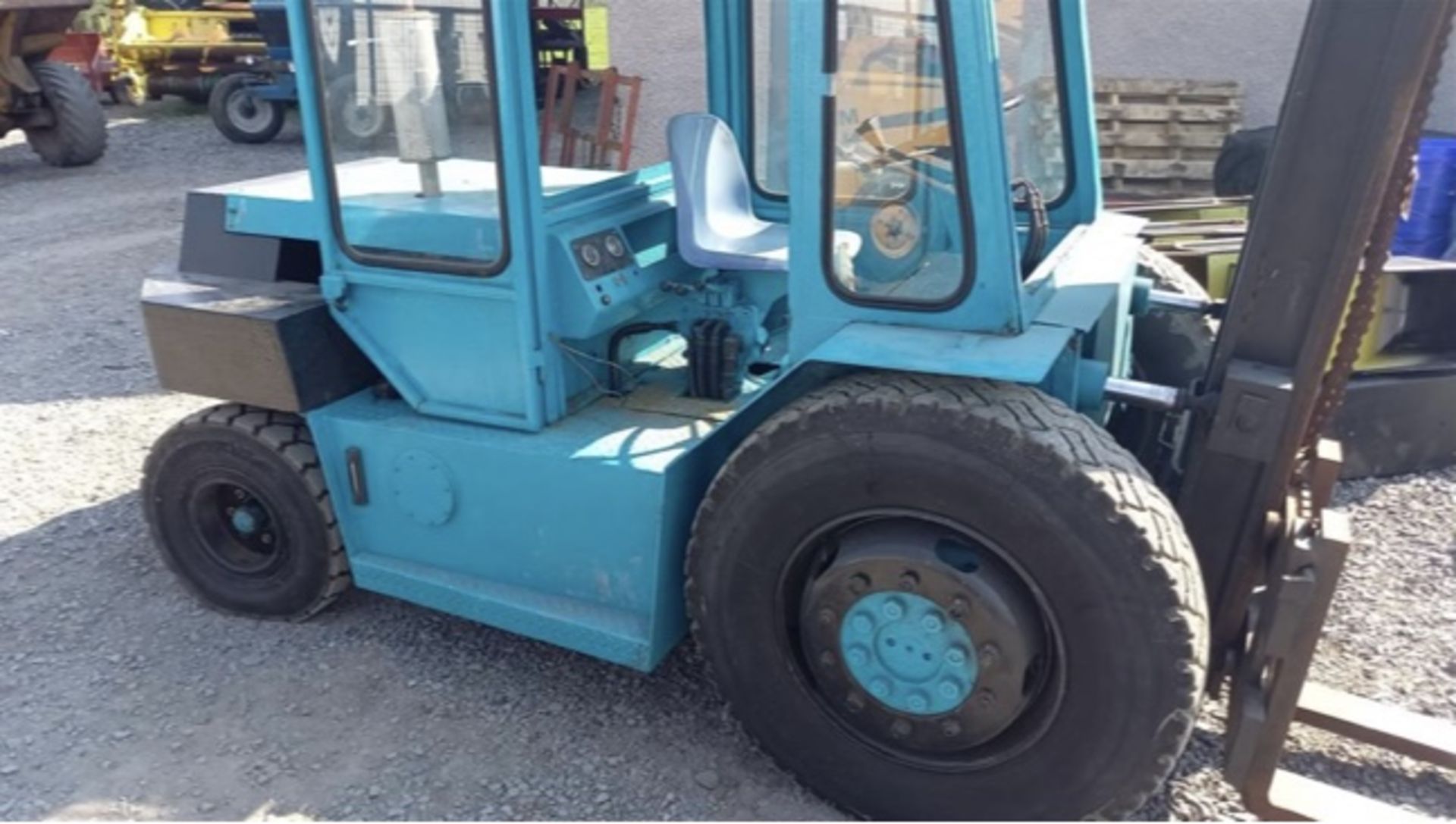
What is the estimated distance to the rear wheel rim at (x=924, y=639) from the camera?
2.60 meters

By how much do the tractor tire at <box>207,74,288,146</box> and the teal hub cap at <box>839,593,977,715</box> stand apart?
13199 millimetres

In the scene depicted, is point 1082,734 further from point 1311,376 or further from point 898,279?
point 898,279

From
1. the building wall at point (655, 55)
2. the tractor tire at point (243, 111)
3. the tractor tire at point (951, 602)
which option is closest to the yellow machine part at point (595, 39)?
the building wall at point (655, 55)

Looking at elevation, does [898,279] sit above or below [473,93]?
below

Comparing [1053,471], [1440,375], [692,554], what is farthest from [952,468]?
[1440,375]

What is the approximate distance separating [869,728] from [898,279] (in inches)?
42.1

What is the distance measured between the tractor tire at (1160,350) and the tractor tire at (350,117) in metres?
2.28

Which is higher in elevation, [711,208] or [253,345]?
[711,208]

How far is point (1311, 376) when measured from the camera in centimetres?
254

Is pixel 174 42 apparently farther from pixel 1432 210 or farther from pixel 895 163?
pixel 895 163

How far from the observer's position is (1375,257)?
2613 mm

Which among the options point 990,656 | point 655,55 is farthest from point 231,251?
point 655,55

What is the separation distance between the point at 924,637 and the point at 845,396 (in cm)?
58

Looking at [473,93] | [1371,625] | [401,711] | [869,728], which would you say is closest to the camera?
[869,728]
